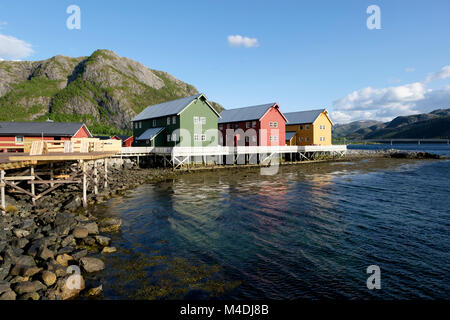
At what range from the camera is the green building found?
43.0 meters

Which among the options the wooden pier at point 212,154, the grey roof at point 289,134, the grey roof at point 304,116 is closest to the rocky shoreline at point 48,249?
the wooden pier at point 212,154

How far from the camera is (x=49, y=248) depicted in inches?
432

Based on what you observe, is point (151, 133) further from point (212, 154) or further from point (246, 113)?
point (246, 113)

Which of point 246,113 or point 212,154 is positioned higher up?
point 246,113

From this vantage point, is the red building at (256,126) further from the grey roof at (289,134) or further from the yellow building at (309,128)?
the yellow building at (309,128)

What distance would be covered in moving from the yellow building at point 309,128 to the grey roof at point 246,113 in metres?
11.5

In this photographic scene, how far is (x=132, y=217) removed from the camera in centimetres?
1670

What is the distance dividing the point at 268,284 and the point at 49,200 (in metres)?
17.2

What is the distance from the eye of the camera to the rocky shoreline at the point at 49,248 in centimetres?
822

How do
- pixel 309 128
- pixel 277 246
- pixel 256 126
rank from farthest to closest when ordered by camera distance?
pixel 309 128, pixel 256 126, pixel 277 246

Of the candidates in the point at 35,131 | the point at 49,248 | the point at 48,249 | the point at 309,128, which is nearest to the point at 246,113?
the point at 309,128

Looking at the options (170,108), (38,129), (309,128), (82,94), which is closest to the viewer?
(38,129)

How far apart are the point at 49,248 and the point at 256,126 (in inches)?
1693
